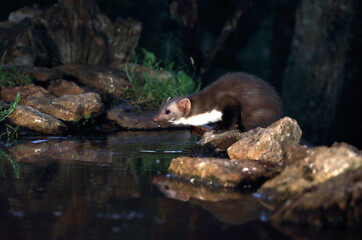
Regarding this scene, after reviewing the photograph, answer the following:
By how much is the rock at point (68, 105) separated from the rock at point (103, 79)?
108cm

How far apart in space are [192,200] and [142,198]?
1.15ft

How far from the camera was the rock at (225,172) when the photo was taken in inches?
165

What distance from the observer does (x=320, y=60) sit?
11758mm

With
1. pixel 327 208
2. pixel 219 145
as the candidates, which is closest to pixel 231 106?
pixel 219 145

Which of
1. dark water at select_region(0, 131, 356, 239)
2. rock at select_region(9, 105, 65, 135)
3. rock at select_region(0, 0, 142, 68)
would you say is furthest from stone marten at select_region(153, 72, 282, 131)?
rock at select_region(0, 0, 142, 68)

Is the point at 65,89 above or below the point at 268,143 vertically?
below

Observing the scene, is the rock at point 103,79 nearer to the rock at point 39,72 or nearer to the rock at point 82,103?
the rock at point 39,72

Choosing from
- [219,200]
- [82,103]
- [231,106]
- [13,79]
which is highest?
[219,200]

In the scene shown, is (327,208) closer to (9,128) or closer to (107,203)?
(107,203)

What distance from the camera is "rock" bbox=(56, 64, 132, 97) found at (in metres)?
8.95

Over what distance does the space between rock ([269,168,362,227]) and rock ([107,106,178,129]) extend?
4963mm

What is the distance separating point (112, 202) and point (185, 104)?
3.14m

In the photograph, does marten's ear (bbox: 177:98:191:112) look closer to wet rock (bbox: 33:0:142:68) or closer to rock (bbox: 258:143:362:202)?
rock (bbox: 258:143:362:202)

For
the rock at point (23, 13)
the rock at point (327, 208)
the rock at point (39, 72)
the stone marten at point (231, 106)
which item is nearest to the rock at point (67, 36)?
the rock at point (23, 13)
